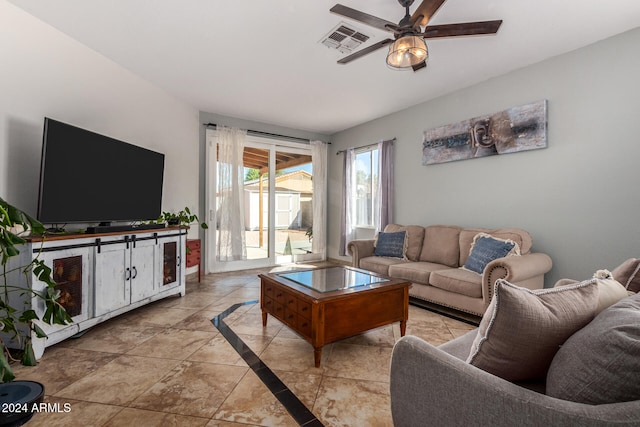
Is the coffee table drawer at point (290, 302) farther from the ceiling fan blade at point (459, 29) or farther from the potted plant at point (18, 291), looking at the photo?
the ceiling fan blade at point (459, 29)

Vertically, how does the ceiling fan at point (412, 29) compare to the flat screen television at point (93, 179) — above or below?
above

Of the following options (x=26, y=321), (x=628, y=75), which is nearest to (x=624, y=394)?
(x=26, y=321)

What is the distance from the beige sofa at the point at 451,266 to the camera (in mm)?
2590

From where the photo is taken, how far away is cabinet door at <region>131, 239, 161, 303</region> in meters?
2.89

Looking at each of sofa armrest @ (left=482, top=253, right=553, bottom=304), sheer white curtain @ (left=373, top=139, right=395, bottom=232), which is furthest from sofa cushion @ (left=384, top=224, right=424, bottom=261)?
sofa armrest @ (left=482, top=253, right=553, bottom=304)

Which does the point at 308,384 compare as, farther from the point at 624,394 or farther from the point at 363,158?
the point at 363,158

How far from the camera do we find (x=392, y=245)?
13.1ft

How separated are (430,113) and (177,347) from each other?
409 centimetres

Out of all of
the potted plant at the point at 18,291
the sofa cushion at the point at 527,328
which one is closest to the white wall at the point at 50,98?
the potted plant at the point at 18,291

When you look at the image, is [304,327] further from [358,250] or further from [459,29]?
[459,29]

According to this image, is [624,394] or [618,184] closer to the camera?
[624,394]

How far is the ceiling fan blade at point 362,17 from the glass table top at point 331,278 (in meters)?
1.89

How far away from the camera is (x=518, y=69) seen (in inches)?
129

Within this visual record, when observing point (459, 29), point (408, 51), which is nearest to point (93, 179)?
point (408, 51)
